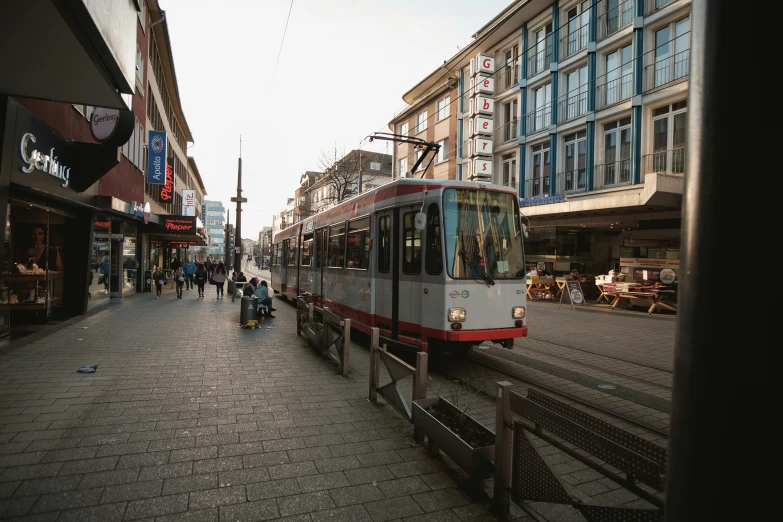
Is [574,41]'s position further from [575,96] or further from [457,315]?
[457,315]

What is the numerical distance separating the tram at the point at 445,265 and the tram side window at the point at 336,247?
196 cm

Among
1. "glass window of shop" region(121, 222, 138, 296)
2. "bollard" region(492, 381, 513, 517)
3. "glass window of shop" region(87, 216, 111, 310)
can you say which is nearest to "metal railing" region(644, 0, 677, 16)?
"bollard" region(492, 381, 513, 517)

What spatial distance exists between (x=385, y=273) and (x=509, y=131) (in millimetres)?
21371

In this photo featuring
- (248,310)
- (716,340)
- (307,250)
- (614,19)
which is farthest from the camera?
(614,19)

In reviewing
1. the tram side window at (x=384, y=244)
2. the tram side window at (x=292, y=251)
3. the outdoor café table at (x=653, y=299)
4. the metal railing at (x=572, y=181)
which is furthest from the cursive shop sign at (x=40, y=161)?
the metal railing at (x=572, y=181)

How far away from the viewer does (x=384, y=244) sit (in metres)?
8.88

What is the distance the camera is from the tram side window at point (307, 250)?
47.8 ft

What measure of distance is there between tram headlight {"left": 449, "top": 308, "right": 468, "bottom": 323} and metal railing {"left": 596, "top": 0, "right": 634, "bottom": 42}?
18643 mm

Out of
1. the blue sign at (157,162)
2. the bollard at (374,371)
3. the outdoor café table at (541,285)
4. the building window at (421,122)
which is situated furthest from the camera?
the building window at (421,122)

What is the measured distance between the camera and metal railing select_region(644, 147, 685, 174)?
1797 cm

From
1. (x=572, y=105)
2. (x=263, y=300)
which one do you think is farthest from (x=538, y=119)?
(x=263, y=300)

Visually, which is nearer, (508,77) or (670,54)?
(670,54)

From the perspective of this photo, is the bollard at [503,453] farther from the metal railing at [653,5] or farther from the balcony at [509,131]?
the balcony at [509,131]

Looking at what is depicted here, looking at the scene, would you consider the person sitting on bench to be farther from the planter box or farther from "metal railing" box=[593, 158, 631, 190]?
"metal railing" box=[593, 158, 631, 190]
